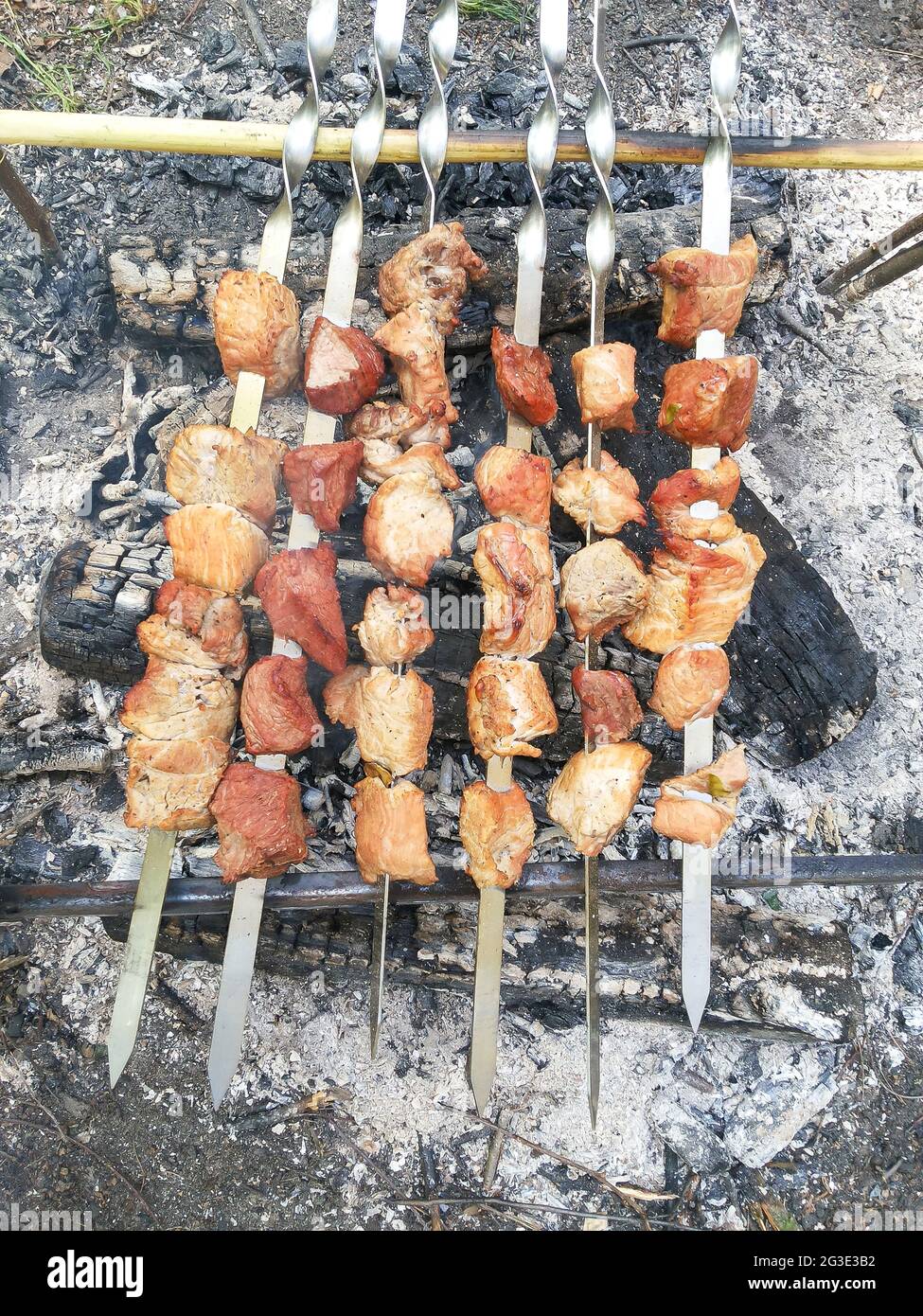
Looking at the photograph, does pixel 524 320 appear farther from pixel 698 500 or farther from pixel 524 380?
pixel 698 500

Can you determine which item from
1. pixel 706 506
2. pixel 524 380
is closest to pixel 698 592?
pixel 706 506

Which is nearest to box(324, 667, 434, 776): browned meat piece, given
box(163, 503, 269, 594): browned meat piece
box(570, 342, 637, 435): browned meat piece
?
box(163, 503, 269, 594): browned meat piece

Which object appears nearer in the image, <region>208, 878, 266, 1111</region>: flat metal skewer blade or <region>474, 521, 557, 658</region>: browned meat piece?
<region>208, 878, 266, 1111</region>: flat metal skewer blade

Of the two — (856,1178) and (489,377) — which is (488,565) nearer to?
(489,377)

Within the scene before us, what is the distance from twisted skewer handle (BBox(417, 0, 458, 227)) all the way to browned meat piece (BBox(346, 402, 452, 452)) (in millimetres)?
781

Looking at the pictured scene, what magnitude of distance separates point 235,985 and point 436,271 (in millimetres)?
2792

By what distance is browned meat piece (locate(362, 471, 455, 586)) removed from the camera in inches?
123

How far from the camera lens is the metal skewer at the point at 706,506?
306 cm

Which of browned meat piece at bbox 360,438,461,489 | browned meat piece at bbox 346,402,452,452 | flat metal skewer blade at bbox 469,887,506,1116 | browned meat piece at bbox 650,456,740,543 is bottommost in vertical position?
flat metal skewer blade at bbox 469,887,506,1116

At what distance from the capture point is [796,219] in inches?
185

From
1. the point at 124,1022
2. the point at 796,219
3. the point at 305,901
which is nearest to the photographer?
the point at 124,1022

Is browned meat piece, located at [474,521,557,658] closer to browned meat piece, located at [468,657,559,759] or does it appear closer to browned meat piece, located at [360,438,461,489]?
browned meat piece, located at [468,657,559,759]
